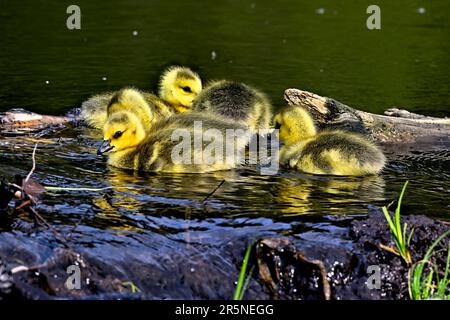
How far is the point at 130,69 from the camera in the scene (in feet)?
32.2

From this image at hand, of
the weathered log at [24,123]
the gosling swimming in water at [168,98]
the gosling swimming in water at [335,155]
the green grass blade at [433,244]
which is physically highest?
the gosling swimming in water at [168,98]

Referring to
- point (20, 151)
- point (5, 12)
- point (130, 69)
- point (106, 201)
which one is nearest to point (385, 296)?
point (106, 201)

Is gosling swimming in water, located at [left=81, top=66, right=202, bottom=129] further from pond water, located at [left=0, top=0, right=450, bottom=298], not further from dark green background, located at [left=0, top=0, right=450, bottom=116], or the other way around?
dark green background, located at [left=0, top=0, right=450, bottom=116]

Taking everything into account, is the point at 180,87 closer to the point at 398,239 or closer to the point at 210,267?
the point at 210,267

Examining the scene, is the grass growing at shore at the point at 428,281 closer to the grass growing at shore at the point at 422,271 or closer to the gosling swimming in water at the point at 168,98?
the grass growing at shore at the point at 422,271

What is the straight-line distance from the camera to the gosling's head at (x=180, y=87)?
727 cm

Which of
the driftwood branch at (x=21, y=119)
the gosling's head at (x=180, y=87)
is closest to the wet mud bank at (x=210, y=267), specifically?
the driftwood branch at (x=21, y=119)

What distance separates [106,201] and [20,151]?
132cm

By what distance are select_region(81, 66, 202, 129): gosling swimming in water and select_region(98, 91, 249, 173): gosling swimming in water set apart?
0.98 meters

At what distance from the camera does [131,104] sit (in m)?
6.62

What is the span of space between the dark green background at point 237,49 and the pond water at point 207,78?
2 cm

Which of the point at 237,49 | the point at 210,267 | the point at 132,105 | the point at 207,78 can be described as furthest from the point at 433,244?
the point at 237,49

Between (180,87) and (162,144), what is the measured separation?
149cm

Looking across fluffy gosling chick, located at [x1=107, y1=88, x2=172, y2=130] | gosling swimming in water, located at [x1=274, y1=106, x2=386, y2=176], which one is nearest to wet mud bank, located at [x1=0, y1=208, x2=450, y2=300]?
gosling swimming in water, located at [x1=274, y1=106, x2=386, y2=176]
